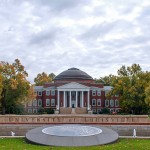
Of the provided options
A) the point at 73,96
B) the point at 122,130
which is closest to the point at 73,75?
the point at 73,96

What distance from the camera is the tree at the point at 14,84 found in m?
45.8

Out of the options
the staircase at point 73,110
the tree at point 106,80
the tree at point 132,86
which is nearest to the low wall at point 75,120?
the tree at point 132,86

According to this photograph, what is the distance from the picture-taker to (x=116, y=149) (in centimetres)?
1484

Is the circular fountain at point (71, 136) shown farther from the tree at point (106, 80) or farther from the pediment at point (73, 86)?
the tree at point (106, 80)

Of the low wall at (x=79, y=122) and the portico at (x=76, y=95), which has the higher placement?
the portico at (x=76, y=95)

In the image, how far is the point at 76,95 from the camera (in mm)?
69688

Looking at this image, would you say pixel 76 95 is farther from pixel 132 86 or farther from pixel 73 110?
pixel 132 86

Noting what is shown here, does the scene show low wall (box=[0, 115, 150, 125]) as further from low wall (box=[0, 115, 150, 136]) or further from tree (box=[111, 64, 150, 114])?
tree (box=[111, 64, 150, 114])

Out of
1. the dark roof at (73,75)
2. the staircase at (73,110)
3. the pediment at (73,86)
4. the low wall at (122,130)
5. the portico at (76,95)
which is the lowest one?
the staircase at (73,110)

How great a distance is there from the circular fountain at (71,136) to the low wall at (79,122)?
10.1ft

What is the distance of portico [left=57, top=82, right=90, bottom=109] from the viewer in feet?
228

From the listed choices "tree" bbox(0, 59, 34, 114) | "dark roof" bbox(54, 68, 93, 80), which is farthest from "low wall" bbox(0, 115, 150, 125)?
"dark roof" bbox(54, 68, 93, 80)

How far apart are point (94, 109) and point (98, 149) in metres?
Answer: 54.8

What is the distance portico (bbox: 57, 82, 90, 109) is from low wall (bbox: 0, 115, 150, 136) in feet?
148
